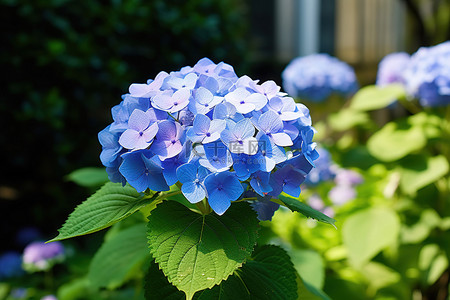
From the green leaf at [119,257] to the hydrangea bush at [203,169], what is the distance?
36 cm

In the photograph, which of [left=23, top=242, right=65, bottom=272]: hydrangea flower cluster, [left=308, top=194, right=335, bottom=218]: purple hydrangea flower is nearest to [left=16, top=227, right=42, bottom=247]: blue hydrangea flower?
[left=23, top=242, right=65, bottom=272]: hydrangea flower cluster

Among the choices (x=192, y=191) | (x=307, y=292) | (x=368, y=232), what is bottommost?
(x=368, y=232)

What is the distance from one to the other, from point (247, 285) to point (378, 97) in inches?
64.7

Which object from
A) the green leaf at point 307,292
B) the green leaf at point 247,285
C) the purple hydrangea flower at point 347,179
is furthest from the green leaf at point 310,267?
the purple hydrangea flower at point 347,179

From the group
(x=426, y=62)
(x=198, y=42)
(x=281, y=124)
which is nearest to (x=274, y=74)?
(x=198, y=42)

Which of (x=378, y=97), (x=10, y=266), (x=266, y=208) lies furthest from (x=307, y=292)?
(x=10, y=266)

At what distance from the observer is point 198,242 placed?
2.39ft

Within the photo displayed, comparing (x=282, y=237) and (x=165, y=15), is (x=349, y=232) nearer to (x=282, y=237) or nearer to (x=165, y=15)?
(x=282, y=237)

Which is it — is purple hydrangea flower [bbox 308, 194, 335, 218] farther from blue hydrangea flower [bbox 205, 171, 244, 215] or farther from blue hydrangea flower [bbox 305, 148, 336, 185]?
blue hydrangea flower [bbox 205, 171, 244, 215]

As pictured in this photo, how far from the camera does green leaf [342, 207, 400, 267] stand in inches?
68.6

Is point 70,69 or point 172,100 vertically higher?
point 172,100

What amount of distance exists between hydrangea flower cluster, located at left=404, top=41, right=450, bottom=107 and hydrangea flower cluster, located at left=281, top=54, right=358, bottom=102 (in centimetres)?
58

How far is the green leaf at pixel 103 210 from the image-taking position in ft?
2.43

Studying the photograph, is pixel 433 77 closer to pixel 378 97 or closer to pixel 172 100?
pixel 378 97
